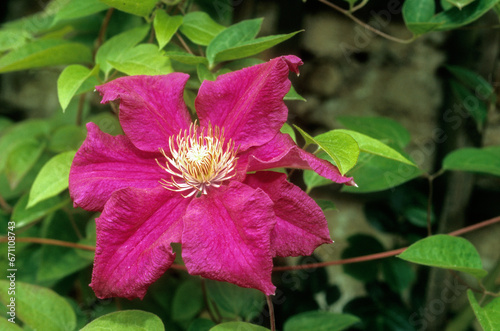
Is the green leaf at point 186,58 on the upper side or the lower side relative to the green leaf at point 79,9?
lower

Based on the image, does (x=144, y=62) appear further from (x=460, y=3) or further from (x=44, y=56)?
(x=460, y=3)

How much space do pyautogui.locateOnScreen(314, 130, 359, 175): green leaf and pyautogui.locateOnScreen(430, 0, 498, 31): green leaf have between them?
0.30 m

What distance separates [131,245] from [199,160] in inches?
5.7

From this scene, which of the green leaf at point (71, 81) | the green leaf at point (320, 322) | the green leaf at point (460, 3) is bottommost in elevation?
the green leaf at point (320, 322)

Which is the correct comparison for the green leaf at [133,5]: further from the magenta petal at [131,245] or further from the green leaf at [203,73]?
the magenta petal at [131,245]

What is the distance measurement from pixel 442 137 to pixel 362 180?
1.34 feet

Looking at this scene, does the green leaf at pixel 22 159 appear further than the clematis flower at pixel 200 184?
Yes

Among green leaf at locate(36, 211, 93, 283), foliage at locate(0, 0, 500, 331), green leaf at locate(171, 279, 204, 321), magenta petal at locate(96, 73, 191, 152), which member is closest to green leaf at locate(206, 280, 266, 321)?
foliage at locate(0, 0, 500, 331)

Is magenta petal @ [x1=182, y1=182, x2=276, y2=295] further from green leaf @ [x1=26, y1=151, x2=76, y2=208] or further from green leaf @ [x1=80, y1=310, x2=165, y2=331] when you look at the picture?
green leaf @ [x1=26, y1=151, x2=76, y2=208]

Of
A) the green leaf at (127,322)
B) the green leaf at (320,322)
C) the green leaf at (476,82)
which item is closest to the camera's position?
the green leaf at (127,322)

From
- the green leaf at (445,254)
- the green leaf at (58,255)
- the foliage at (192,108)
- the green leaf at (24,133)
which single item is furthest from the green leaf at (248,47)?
the green leaf at (24,133)

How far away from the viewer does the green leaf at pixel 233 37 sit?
75 centimetres

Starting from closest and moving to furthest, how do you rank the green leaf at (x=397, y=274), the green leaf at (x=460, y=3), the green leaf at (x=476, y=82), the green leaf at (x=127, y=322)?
the green leaf at (x=127, y=322) < the green leaf at (x=460, y=3) < the green leaf at (x=476, y=82) < the green leaf at (x=397, y=274)

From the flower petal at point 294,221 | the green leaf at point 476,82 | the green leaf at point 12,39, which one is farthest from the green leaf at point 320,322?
the green leaf at point 12,39
